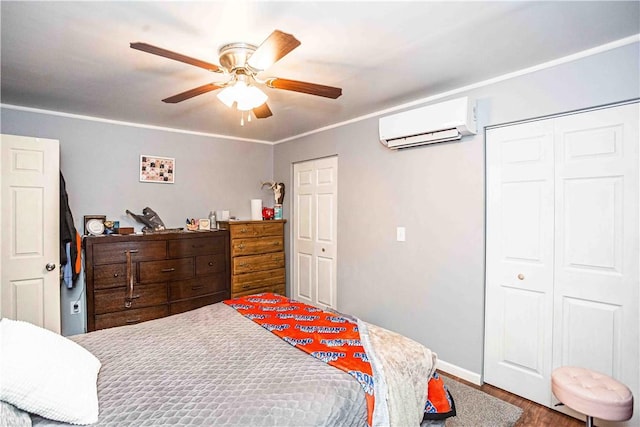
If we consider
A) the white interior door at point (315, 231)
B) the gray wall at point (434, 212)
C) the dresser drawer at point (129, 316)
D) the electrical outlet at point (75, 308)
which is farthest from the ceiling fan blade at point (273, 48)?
the electrical outlet at point (75, 308)

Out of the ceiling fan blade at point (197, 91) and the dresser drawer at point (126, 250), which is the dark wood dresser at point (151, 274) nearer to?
the dresser drawer at point (126, 250)

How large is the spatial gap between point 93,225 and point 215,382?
2.66 m

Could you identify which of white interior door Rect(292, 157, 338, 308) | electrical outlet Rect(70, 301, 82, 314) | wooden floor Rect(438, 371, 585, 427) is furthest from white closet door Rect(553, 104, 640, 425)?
electrical outlet Rect(70, 301, 82, 314)

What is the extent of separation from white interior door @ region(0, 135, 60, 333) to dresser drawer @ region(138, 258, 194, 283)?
Answer: 27.0 inches

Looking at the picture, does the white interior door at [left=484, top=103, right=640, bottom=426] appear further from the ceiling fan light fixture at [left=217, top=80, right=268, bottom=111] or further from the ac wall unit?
the ceiling fan light fixture at [left=217, top=80, right=268, bottom=111]

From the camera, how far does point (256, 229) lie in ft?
13.7

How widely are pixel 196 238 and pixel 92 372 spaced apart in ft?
7.66

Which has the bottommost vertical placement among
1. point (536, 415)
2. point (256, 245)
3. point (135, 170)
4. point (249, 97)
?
point (536, 415)

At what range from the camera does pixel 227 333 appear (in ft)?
6.51

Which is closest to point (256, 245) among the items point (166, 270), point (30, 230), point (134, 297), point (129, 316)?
point (166, 270)

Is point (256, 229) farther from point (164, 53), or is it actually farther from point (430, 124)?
point (164, 53)

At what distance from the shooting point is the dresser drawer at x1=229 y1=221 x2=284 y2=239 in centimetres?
396

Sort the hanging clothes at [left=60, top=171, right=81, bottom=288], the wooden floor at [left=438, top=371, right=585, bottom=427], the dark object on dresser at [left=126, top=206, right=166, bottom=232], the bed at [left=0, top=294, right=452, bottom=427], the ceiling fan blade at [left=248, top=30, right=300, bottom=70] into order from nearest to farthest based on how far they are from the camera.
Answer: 1. the bed at [left=0, top=294, right=452, bottom=427]
2. the ceiling fan blade at [left=248, top=30, right=300, bottom=70]
3. the wooden floor at [left=438, top=371, right=585, bottom=427]
4. the hanging clothes at [left=60, top=171, right=81, bottom=288]
5. the dark object on dresser at [left=126, top=206, right=166, bottom=232]

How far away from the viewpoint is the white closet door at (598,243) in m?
1.98
